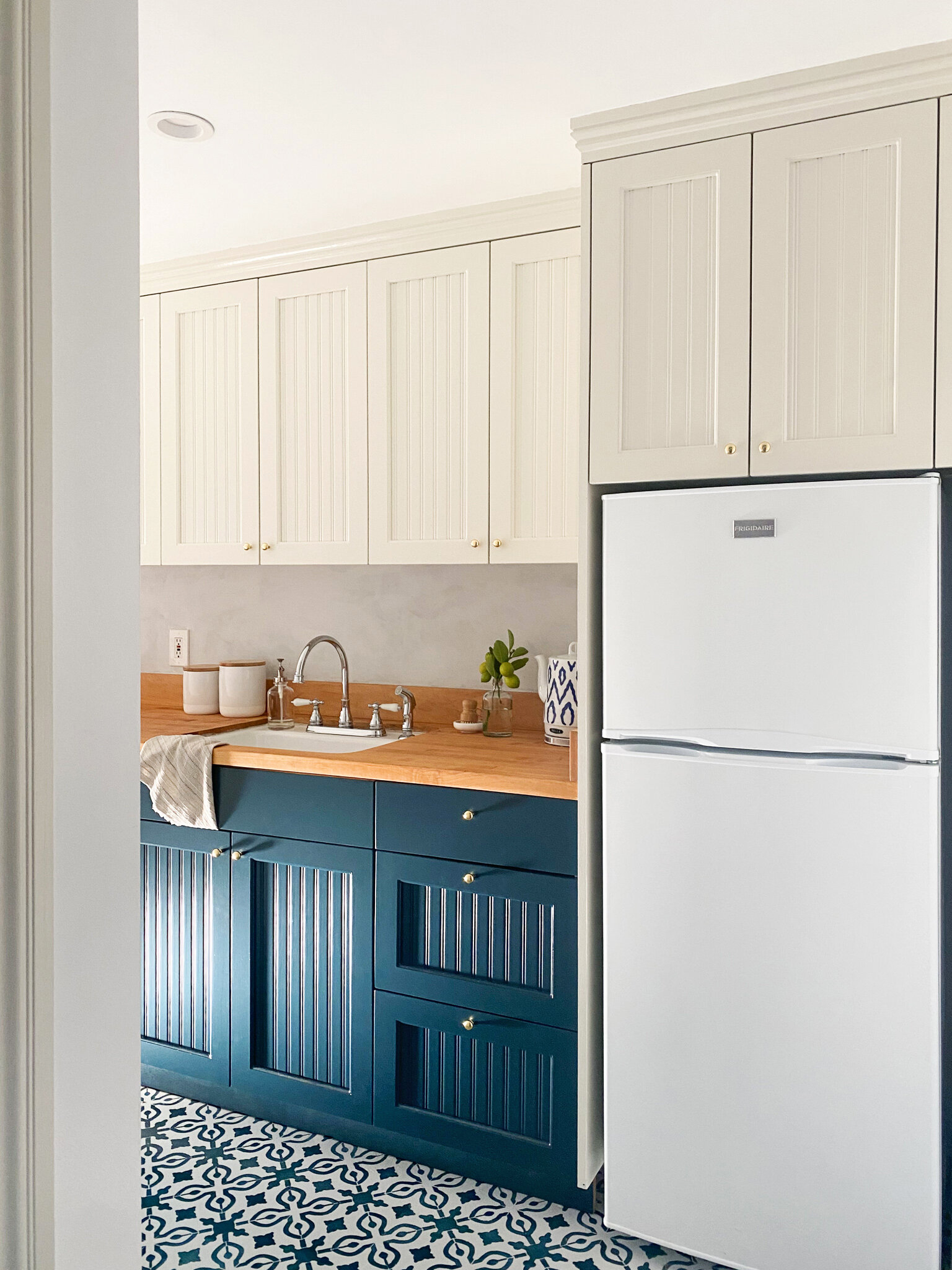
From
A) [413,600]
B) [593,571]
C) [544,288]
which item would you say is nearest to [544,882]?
[593,571]

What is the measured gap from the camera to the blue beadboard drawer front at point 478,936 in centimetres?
205

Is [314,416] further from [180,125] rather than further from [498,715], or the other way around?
[498,715]

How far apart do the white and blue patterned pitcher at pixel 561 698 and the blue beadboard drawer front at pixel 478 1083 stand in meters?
0.72

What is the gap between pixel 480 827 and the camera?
2.12 m

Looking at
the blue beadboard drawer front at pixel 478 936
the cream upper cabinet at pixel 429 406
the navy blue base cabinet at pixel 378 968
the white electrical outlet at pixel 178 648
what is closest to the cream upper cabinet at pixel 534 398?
the cream upper cabinet at pixel 429 406

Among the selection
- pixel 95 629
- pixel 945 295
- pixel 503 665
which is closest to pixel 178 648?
pixel 503 665

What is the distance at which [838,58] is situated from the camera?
5.70ft

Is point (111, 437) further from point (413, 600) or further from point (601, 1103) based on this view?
point (413, 600)

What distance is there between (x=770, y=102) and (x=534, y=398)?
33.1 inches

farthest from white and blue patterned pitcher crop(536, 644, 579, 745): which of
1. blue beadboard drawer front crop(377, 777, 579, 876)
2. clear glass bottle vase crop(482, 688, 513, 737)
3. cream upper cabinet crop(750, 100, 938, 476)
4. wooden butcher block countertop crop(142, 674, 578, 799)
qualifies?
cream upper cabinet crop(750, 100, 938, 476)

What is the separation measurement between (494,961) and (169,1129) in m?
1.03

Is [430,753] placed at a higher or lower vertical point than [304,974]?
higher

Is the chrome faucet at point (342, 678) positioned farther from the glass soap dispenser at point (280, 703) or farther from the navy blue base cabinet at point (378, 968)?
the navy blue base cabinet at point (378, 968)

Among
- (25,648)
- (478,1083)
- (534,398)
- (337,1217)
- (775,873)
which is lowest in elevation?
(337,1217)
